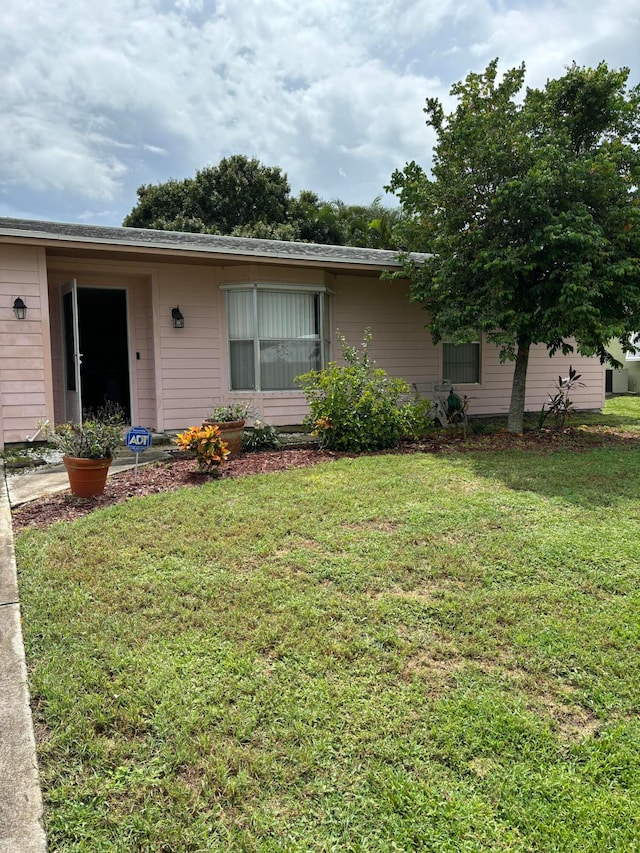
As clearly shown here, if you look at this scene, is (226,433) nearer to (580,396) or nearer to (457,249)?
(457,249)

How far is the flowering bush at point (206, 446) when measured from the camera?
227 inches

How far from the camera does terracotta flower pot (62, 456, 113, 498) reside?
4926mm

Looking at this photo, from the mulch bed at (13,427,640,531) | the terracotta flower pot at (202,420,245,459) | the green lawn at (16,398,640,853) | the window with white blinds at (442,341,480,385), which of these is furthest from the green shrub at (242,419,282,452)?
the window with white blinds at (442,341,480,385)

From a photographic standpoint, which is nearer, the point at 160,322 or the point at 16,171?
the point at 160,322

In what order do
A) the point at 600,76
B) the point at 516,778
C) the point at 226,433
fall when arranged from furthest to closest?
the point at 600,76 → the point at 226,433 → the point at 516,778

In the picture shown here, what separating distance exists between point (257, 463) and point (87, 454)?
2.15m

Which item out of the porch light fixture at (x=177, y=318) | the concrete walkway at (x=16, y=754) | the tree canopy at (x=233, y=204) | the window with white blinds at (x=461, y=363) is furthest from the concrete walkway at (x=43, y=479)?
the tree canopy at (x=233, y=204)

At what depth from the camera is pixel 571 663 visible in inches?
96.6

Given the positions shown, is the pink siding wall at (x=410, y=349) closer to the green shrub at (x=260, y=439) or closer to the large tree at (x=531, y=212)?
the large tree at (x=531, y=212)

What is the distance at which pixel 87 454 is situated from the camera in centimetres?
498

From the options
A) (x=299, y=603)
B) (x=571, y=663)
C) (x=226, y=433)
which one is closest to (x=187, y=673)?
(x=299, y=603)

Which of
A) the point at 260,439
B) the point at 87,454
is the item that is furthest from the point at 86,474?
the point at 260,439

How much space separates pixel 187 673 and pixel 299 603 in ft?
2.52

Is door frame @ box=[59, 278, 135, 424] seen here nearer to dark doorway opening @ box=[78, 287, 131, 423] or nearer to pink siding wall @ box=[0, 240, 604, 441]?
pink siding wall @ box=[0, 240, 604, 441]
